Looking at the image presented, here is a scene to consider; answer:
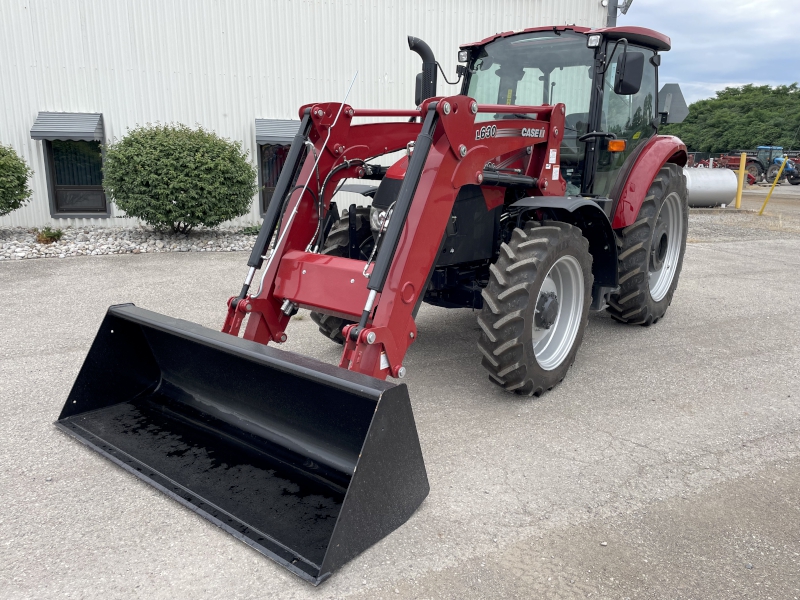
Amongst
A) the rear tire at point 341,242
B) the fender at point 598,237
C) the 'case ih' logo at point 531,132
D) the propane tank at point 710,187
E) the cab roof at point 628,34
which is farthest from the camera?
the propane tank at point 710,187

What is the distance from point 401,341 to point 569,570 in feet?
4.65

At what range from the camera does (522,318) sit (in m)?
3.82

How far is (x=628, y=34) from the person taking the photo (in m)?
5.04

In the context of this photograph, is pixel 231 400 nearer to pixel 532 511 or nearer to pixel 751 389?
pixel 532 511

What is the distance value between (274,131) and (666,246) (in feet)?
25.0

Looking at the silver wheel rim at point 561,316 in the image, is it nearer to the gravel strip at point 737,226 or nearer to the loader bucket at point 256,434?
the loader bucket at point 256,434

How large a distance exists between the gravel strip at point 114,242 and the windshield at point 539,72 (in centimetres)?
575

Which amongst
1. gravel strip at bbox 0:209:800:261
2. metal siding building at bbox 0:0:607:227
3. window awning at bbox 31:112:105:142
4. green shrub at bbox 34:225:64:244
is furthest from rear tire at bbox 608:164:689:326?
window awning at bbox 31:112:105:142

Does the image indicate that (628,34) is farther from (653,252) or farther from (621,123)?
(653,252)

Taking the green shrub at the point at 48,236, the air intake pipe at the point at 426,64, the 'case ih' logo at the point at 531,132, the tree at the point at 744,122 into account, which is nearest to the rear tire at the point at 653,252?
the 'case ih' logo at the point at 531,132

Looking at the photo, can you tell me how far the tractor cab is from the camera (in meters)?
4.90

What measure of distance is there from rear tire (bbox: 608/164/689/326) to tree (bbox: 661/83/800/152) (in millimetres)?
42453

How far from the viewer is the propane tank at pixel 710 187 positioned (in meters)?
16.7

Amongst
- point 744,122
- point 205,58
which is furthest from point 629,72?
point 744,122
